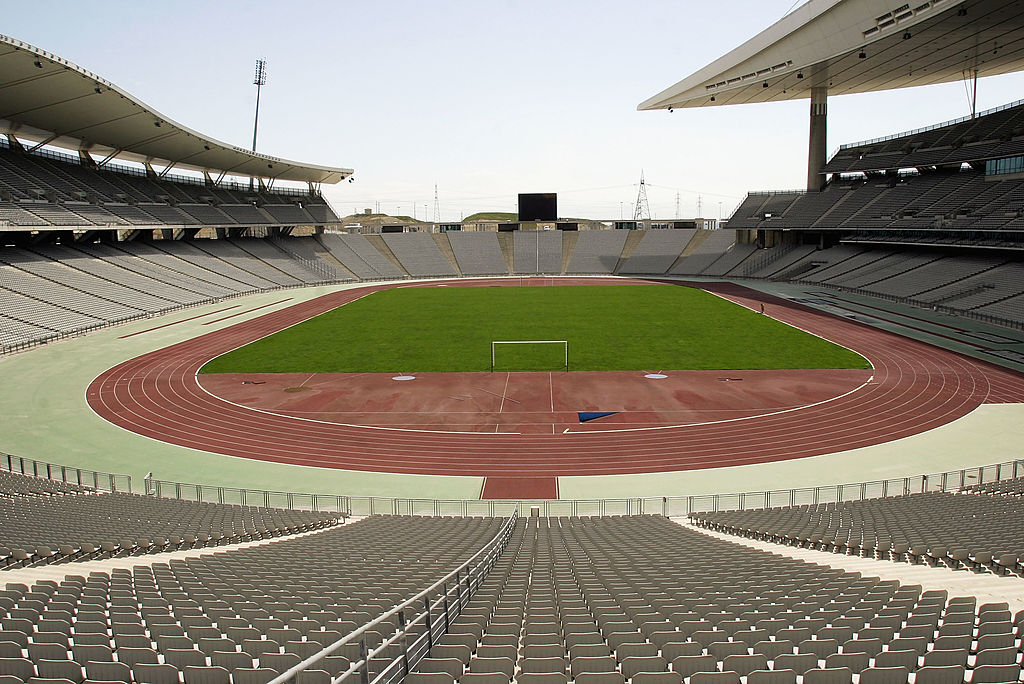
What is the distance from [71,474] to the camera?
19.6 m

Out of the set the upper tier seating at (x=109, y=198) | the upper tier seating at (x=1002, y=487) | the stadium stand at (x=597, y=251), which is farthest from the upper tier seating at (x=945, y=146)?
the upper tier seating at (x=109, y=198)

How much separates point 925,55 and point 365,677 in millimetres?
65745

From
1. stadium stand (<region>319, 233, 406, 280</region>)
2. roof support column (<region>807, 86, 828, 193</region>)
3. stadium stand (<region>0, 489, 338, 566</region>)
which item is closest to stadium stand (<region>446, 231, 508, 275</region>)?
stadium stand (<region>319, 233, 406, 280</region>)

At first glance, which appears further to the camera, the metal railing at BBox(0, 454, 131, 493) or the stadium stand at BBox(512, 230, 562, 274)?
the stadium stand at BBox(512, 230, 562, 274)

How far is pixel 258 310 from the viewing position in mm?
56312

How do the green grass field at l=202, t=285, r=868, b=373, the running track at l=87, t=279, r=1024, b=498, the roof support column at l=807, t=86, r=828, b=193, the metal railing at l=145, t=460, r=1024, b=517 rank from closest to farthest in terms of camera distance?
the metal railing at l=145, t=460, r=1024, b=517
the running track at l=87, t=279, r=1024, b=498
the green grass field at l=202, t=285, r=868, b=373
the roof support column at l=807, t=86, r=828, b=193

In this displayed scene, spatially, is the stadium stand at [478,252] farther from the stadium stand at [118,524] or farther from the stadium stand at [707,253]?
the stadium stand at [118,524]

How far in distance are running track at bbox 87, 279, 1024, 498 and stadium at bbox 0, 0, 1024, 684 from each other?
7.1 inches

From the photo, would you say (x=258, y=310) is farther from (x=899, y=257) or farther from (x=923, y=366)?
(x=899, y=257)

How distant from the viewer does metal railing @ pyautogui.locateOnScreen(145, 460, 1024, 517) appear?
17.4m

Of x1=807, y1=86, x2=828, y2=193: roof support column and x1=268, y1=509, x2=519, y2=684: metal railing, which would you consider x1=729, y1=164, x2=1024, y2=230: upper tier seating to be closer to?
x1=807, y1=86, x2=828, y2=193: roof support column

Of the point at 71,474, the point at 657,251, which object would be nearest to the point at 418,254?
the point at 657,251

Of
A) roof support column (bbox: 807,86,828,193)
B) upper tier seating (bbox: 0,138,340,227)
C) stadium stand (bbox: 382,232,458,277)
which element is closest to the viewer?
upper tier seating (bbox: 0,138,340,227)

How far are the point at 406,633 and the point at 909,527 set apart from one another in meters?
11.5
